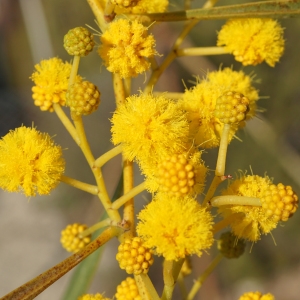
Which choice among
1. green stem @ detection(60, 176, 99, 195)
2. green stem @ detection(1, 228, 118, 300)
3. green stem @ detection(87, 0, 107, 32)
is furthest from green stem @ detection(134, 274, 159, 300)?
green stem @ detection(87, 0, 107, 32)

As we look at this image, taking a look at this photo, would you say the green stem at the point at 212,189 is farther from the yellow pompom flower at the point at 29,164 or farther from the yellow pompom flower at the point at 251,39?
the yellow pompom flower at the point at 251,39

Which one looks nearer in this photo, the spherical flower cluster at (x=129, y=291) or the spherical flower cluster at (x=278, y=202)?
the spherical flower cluster at (x=278, y=202)

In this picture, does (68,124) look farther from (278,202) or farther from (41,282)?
(278,202)

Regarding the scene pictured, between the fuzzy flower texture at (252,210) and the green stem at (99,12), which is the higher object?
the green stem at (99,12)

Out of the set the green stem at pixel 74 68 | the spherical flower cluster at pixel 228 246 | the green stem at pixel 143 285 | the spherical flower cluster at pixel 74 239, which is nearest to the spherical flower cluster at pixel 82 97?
the green stem at pixel 74 68

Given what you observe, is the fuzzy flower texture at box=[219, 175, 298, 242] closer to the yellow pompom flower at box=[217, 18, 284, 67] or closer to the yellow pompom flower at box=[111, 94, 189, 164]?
the yellow pompom flower at box=[111, 94, 189, 164]

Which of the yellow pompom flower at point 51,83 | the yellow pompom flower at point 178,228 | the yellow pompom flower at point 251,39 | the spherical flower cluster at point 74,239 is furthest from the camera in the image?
the spherical flower cluster at point 74,239

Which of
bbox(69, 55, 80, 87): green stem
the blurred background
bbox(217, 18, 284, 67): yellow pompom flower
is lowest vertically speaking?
the blurred background

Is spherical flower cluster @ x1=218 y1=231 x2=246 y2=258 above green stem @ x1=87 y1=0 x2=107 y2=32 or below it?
below
